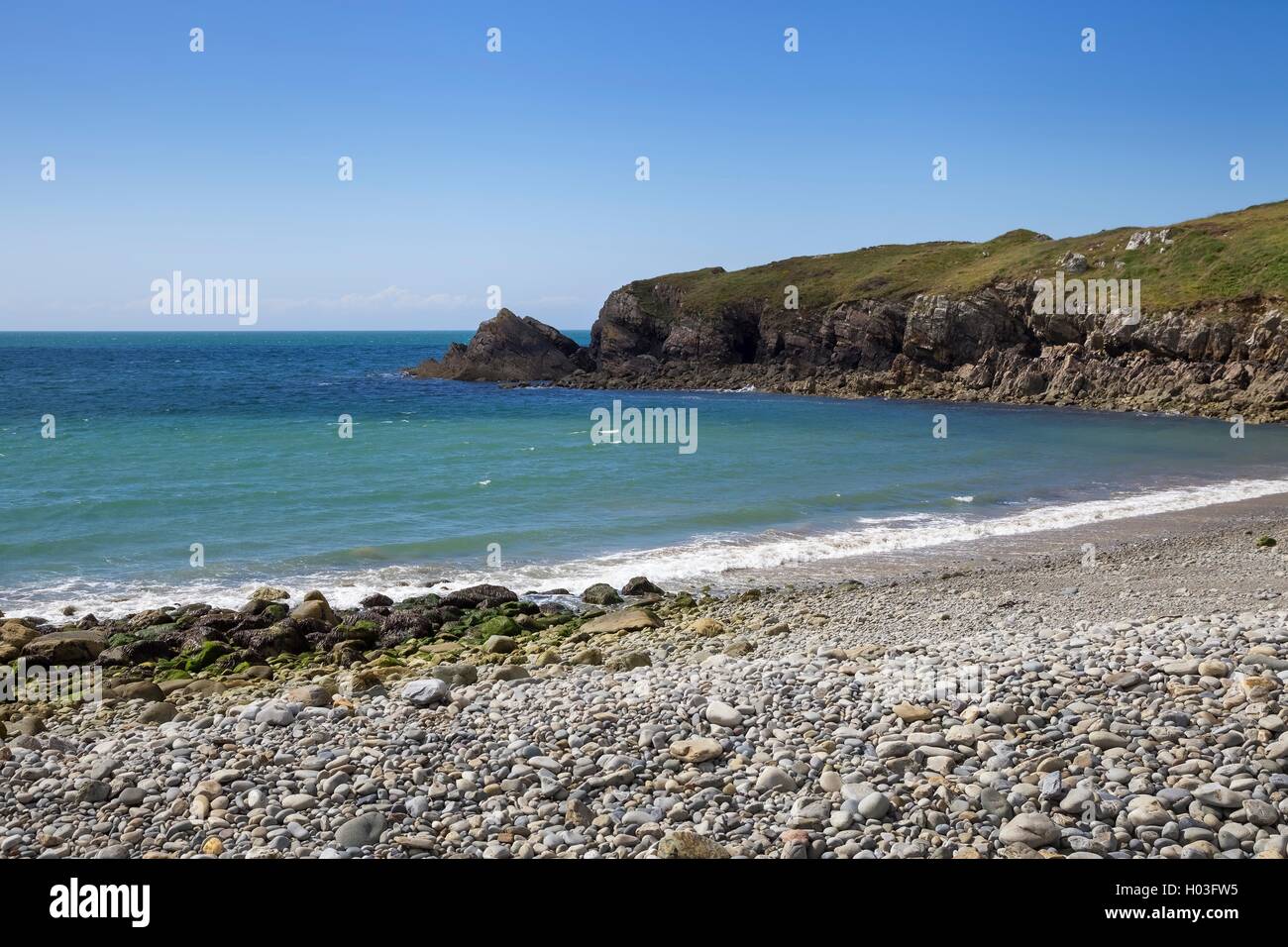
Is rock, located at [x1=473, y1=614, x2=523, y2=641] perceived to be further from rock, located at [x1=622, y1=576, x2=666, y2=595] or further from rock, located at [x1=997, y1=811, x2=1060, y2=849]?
rock, located at [x1=997, y1=811, x2=1060, y2=849]

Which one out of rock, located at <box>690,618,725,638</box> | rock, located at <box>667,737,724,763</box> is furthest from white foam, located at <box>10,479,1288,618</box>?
rock, located at <box>667,737,724,763</box>

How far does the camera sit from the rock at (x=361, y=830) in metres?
7.23

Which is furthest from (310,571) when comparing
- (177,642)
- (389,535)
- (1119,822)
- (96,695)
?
(1119,822)

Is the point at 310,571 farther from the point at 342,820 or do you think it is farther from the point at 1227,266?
the point at 1227,266

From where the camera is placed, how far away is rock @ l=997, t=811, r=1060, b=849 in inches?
264

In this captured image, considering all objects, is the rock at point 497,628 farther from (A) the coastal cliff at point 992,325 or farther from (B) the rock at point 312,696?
(A) the coastal cliff at point 992,325

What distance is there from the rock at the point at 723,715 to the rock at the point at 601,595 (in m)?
9.70

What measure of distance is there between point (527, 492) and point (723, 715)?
22453 mm

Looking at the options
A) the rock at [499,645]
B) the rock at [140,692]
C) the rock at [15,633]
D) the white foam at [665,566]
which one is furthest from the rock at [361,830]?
the white foam at [665,566]

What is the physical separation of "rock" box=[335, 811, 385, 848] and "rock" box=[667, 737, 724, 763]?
8.45 feet

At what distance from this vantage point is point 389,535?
24.5 meters

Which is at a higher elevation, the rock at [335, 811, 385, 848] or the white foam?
the rock at [335, 811, 385, 848]

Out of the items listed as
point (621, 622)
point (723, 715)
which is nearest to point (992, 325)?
point (621, 622)
